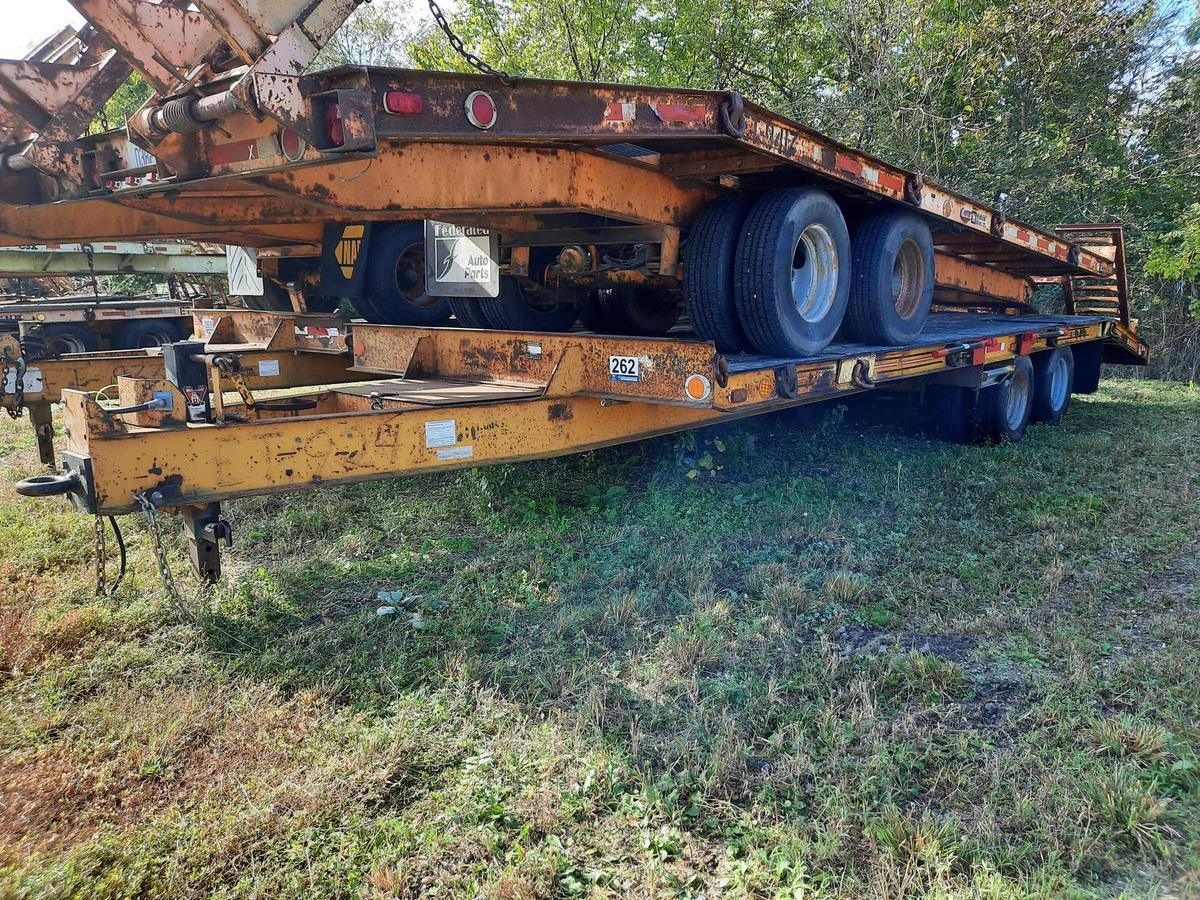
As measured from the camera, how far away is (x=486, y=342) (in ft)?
14.6

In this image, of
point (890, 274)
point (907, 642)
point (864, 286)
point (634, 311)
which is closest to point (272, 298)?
point (634, 311)

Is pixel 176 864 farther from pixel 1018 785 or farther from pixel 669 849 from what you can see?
pixel 1018 785

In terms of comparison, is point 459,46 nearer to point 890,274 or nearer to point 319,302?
point 890,274

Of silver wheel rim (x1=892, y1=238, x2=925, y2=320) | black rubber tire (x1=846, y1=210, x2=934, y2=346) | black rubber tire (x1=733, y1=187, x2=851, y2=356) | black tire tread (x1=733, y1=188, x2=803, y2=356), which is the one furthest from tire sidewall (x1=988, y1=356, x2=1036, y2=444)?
black tire tread (x1=733, y1=188, x2=803, y2=356)

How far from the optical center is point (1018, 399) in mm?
7473

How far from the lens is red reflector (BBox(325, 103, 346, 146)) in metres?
2.79

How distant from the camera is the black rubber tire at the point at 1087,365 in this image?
9852mm

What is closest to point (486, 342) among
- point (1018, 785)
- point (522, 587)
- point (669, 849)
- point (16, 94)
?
point (522, 587)

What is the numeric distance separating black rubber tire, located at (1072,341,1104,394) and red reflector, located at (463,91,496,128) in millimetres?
9078

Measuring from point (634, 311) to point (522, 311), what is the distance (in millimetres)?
901

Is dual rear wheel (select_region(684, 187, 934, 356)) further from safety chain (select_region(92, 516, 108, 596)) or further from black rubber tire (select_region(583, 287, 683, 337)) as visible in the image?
safety chain (select_region(92, 516, 108, 596))

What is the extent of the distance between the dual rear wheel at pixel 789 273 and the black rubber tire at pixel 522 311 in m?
1.49

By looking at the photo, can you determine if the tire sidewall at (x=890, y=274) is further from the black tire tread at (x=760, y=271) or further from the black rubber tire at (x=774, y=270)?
the black tire tread at (x=760, y=271)

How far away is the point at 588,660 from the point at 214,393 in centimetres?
180
